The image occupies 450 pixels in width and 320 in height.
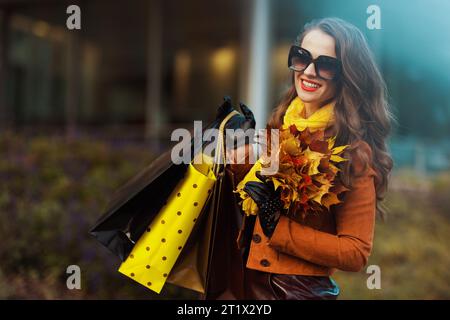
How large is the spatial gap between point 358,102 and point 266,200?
510 millimetres

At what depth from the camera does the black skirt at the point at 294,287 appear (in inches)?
84.7

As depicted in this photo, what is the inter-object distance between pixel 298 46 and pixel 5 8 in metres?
11.4

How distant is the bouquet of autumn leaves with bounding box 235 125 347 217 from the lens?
1970 mm

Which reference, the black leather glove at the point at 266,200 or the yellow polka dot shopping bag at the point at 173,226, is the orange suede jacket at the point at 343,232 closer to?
the black leather glove at the point at 266,200

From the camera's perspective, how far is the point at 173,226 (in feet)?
7.43

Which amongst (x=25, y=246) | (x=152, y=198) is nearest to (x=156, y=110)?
(x=25, y=246)

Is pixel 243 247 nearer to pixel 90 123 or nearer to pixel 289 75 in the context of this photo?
pixel 289 75

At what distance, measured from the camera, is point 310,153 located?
198 centimetres

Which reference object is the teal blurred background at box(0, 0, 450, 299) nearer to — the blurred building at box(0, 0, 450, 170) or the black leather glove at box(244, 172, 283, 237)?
the blurred building at box(0, 0, 450, 170)

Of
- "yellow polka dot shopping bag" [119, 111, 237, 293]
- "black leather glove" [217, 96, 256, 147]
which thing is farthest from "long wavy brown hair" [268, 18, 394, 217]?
"yellow polka dot shopping bag" [119, 111, 237, 293]

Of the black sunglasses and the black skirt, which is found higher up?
the black sunglasses

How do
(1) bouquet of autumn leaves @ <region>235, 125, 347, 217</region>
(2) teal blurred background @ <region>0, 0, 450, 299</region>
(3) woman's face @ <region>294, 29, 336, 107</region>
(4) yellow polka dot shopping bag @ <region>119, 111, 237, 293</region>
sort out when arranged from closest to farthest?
(1) bouquet of autumn leaves @ <region>235, 125, 347, 217</region> < (3) woman's face @ <region>294, 29, 336, 107</region> < (4) yellow polka dot shopping bag @ <region>119, 111, 237, 293</region> < (2) teal blurred background @ <region>0, 0, 450, 299</region>

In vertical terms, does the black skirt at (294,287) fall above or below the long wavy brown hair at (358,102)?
below

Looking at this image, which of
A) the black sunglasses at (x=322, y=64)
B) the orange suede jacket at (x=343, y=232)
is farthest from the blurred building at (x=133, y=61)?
the orange suede jacket at (x=343, y=232)
